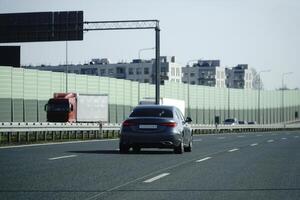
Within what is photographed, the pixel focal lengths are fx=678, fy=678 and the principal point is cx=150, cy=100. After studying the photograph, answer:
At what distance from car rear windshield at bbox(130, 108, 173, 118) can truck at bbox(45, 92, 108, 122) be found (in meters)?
35.0

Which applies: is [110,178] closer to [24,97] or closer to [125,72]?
[24,97]

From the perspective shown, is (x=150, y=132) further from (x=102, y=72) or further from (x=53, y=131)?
(x=102, y=72)

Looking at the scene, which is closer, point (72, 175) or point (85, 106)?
point (72, 175)

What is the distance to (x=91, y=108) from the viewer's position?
60.4 m

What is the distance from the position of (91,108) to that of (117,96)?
47.7 ft

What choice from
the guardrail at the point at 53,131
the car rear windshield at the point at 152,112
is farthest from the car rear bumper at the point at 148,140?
the guardrail at the point at 53,131

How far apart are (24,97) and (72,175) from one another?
46.3 m

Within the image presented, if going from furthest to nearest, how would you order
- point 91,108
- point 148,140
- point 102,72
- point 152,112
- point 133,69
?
point 102,72
point 133,69
point 91,108
point 152,112
point 148,140

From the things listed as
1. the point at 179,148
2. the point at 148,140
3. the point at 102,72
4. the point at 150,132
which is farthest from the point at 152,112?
the point at 102,72

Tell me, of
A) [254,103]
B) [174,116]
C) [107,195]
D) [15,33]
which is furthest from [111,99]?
[107,195]

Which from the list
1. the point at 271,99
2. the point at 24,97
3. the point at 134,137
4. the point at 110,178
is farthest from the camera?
the point at 271,99

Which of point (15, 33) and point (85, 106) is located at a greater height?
point (15, 33)

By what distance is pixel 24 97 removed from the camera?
5778 centimetres

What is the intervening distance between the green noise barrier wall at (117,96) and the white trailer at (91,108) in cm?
320
